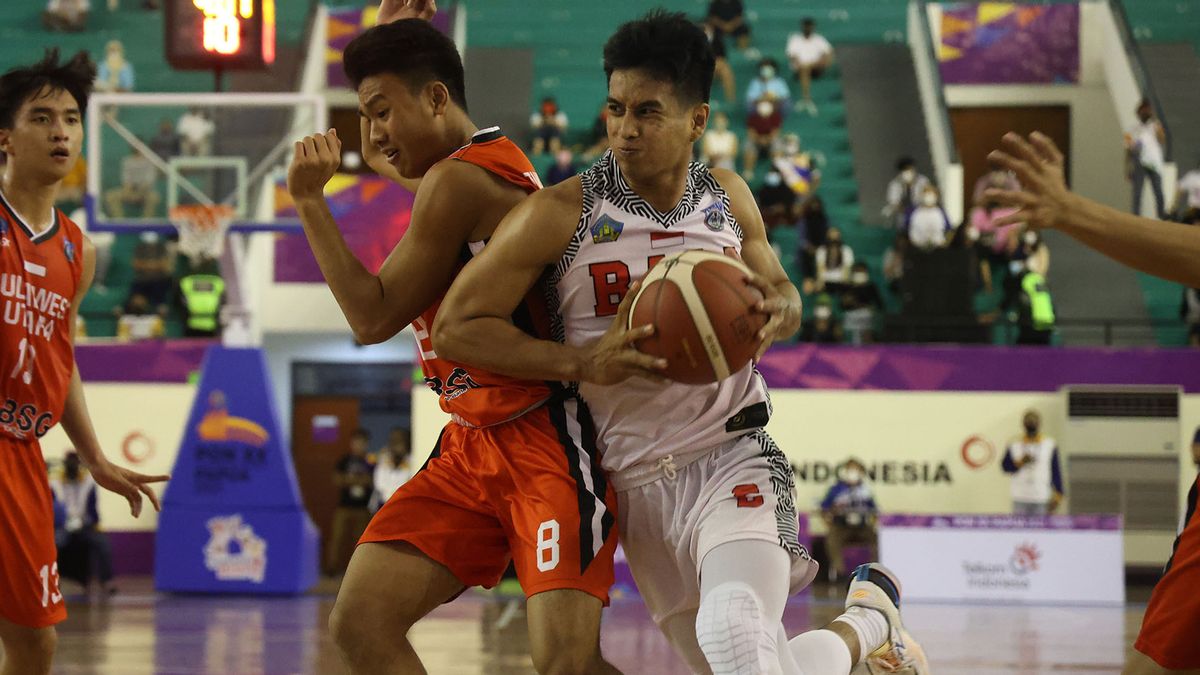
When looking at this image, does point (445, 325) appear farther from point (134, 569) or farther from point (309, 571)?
point (134, 569)

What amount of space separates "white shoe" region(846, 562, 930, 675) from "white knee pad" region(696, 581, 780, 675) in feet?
4.67

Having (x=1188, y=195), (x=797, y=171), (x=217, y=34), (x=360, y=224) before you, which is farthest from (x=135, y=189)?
(x=1188, y=195)

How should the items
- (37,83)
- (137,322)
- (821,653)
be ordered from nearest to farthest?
1. (821,653)
2. (37,83)
3. (137,322)

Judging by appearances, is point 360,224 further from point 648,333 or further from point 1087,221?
point 1087,221

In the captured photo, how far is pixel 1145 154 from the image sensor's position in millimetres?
18688

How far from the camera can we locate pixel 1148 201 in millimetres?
18828

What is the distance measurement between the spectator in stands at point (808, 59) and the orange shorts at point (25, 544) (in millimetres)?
17984

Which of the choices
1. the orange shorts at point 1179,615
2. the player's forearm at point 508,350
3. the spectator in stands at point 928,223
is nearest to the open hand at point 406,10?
the player's forearm at point 508,350

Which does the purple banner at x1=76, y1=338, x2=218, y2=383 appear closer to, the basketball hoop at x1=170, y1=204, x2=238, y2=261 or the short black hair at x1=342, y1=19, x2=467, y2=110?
the basketball hoop at x1=170, y1=204, x2=238, y2=261

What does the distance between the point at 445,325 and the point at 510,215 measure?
1.23 feet

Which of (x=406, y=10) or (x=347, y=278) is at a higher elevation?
(x=406, y=10)

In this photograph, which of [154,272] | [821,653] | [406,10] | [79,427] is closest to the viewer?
[821,653]

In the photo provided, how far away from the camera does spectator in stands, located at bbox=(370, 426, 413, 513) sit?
16016 mm

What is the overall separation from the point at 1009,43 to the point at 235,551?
14131mm
